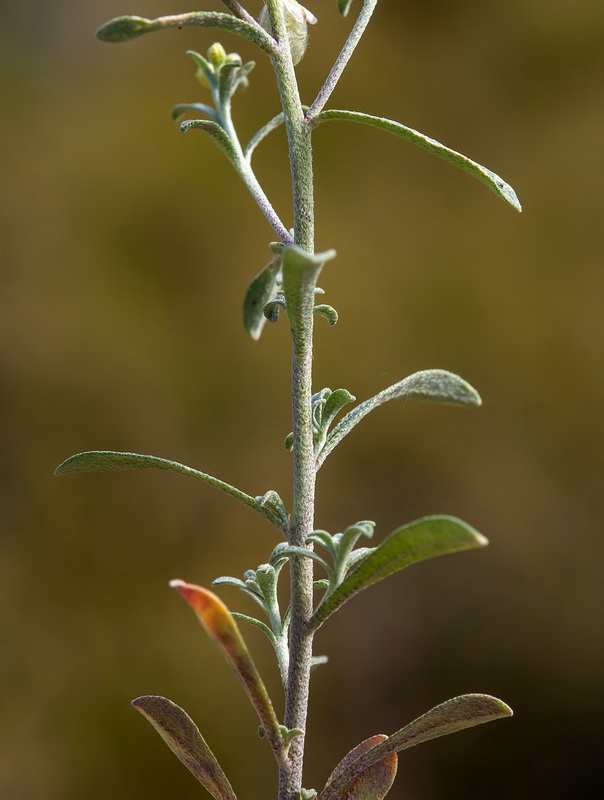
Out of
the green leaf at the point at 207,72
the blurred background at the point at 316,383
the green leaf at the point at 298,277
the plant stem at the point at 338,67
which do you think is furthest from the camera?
the blurred background at the point at 316,383

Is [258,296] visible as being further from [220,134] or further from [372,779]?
[372,779]

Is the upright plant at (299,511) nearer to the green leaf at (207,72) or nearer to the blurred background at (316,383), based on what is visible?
the green leaf at (207,72)

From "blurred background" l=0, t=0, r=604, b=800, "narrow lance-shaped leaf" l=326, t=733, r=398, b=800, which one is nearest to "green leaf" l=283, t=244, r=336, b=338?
"narrow lance-shaped leaf" l=326, t=733, r=398, b=800

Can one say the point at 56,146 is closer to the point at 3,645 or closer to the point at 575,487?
the point at 3,645

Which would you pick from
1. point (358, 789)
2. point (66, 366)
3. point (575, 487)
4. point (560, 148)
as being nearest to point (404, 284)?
point (560, 148)

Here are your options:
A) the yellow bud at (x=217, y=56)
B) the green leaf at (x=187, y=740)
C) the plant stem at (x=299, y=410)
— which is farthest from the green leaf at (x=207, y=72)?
the green leaf at (x=187, y=740)

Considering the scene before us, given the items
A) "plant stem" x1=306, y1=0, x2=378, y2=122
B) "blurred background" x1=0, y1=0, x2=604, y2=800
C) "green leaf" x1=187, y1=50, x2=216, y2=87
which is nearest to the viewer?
"plant stem" x1=306, y1=0, x2=378, y2=122

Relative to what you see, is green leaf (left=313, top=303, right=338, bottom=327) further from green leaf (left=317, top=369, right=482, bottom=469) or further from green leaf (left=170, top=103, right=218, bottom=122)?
green leaf (left=170, top=103, right=218, bottom=122)
